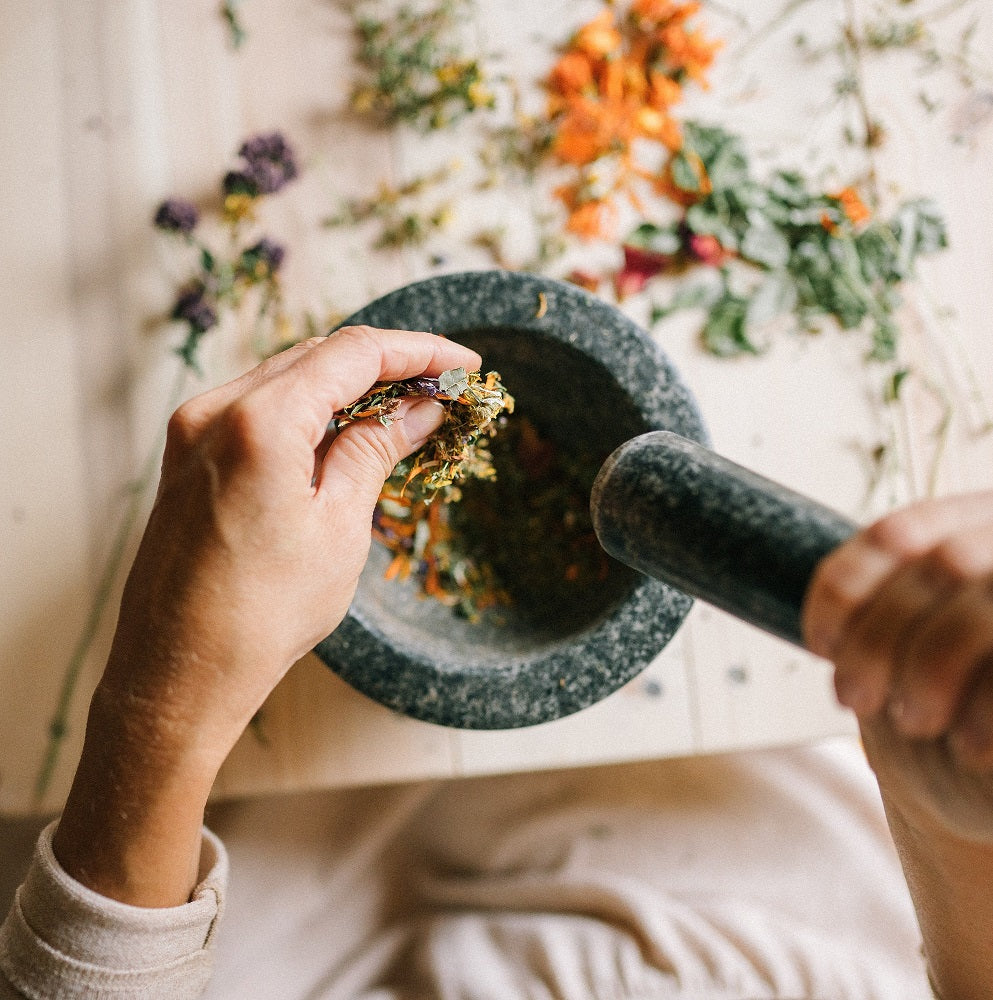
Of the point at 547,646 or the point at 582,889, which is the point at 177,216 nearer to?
the point at 547,646

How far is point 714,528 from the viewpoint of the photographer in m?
0.65

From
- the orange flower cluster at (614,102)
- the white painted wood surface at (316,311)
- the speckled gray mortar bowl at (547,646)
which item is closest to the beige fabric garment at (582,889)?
the white painted wood surface at (316,311)

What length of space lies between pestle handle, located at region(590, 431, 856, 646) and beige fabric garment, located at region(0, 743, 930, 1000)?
2.01ft

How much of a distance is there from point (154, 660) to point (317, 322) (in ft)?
1.73

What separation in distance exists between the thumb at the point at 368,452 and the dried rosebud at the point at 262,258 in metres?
0.42

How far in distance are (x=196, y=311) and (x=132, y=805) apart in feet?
1.91

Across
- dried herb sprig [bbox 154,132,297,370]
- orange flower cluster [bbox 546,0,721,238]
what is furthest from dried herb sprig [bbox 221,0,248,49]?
orange flower cluster [bbox 546,0,721,238]

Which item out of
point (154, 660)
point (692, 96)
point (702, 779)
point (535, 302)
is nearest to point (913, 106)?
point (692, 96)

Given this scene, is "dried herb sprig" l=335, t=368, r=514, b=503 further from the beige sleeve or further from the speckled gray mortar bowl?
the beige sleeve

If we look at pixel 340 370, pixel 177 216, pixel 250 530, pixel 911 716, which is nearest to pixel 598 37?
pixel 177 216

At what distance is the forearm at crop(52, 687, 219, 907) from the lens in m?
0.69

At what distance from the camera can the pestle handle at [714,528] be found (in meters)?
0.60

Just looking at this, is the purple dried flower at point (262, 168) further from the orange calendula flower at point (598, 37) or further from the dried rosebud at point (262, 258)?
the orange calendula flower at point (598, 37)

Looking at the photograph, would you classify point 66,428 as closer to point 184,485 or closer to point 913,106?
point 184,485
